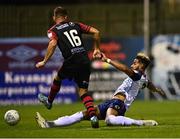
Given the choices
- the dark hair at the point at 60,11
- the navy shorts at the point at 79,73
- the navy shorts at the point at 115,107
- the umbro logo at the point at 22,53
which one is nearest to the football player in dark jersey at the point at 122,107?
the navy shorts at the point at 115,107

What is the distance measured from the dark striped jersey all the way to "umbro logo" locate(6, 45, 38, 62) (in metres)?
17.4

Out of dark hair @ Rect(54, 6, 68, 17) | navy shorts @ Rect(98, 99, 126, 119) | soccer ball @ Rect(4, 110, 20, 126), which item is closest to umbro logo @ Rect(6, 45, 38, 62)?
soccer ball @ Rect(4, 110, 20, 126)

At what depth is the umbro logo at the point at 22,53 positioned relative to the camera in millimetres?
31703

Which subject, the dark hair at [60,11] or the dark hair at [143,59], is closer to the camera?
the dark hair at [60,11]

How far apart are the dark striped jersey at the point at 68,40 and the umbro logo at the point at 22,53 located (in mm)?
17410

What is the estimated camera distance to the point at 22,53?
31750 millimetres

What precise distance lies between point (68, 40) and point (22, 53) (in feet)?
57.8

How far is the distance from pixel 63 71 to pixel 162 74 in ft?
57.8

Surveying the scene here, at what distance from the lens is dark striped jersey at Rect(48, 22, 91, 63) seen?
14.3 meters

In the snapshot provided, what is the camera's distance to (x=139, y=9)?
3744 centimetres

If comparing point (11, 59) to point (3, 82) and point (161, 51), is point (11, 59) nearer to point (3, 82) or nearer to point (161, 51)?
point (3, 82)

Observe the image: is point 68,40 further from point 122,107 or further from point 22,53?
point 22,53

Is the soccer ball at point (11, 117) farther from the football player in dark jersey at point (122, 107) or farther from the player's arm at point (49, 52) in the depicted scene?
the player's arm at point (49, 52)

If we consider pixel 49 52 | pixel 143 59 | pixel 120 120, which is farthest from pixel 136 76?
pixel 49 52
